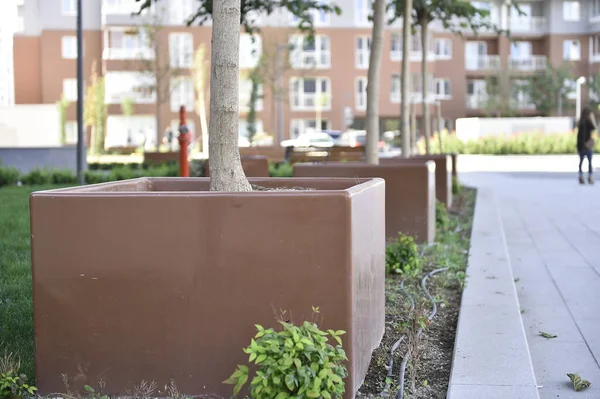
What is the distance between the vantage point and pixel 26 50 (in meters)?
58.1

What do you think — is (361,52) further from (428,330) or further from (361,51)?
(428,330)

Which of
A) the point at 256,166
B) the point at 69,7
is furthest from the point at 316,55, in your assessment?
the point at 256,166

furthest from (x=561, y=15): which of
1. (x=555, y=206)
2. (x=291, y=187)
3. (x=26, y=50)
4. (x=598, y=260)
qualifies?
(x=291, y=187)

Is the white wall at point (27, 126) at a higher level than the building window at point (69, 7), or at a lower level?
lower

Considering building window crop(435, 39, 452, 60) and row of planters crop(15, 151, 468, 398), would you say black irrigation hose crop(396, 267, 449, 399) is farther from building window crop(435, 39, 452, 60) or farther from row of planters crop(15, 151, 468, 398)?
building window crop(435, 39, 452, 60)

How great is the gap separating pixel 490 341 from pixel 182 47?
5232cm

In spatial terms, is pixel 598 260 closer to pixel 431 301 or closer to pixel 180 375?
pixel 431 301

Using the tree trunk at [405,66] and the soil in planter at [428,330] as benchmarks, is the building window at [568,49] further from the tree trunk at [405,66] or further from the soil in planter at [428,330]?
the soil in planter at [428,330]

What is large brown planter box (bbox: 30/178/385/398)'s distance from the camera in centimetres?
434

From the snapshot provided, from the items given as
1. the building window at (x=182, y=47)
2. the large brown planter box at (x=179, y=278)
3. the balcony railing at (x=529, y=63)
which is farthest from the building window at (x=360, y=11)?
the large brown planter box at (x=179, y=278)

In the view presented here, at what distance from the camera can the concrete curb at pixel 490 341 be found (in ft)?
15.2

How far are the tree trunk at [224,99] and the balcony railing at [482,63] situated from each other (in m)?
61.1

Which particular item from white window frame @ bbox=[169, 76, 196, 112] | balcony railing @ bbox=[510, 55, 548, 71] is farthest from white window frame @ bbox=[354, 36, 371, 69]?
balcony railing @ bbox=[510, 55, 548, 71]

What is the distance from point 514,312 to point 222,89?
2.78 meters
